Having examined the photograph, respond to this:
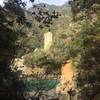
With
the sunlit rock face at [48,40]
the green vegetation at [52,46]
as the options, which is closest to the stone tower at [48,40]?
the sunlit rock face at [48,40]

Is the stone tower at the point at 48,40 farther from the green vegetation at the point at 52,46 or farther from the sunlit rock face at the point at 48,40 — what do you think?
the green vegetation at the point at 52,46

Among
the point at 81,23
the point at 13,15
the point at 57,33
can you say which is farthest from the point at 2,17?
the point at 57,33

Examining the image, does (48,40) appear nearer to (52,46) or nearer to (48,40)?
(48,40)

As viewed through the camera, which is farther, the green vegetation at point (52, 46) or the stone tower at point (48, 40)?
the stone tower at point (48, 40)

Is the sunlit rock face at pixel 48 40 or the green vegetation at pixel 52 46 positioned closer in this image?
the green vegetation at pixel 52 46

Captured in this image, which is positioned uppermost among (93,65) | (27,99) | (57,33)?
(57,33)

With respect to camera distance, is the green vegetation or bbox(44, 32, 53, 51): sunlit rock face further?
bbox(44, 32, 53, 51): sunlit rock face

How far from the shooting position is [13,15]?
11633mm

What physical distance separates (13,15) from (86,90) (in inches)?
295

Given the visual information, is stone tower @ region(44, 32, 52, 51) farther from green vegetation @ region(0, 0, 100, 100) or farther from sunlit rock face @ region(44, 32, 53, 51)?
green vegetation @ region(0, 0, 100, 100)

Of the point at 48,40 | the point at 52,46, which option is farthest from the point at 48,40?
the point at 52,46

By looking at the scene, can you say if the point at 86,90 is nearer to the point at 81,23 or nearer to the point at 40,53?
the point at 81,23

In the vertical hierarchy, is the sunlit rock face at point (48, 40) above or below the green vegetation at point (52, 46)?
above

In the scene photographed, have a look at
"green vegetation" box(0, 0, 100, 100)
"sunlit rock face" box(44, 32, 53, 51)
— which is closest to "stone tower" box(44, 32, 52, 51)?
"sunlit rock face" box(44, 32, 53, 51)
